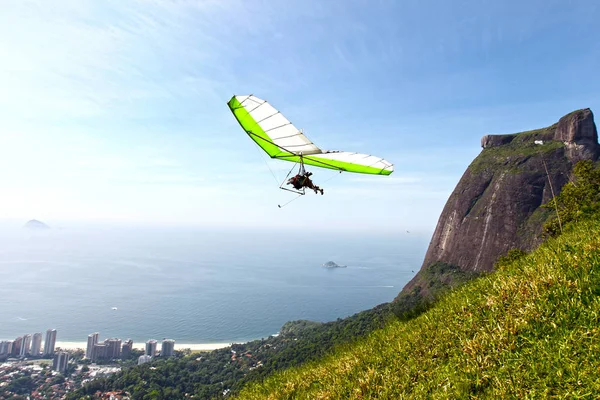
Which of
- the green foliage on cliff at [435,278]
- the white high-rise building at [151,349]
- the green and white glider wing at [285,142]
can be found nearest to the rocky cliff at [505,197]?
the green foliage on cliff at [435,278]

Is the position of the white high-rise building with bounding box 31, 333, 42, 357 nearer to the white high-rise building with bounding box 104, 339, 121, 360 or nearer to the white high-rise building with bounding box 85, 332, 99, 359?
the white high-rise building with bounding box 85, 332, 99, 359

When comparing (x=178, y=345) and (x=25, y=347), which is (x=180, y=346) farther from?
(x=25, y=347)

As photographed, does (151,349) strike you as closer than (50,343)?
Yes

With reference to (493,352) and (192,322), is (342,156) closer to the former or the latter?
(493,352)

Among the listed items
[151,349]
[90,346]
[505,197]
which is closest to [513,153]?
[505,197]

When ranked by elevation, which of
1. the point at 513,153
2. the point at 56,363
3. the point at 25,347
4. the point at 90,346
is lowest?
the point at 25,347

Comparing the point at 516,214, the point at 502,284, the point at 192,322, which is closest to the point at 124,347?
the point at 192,322

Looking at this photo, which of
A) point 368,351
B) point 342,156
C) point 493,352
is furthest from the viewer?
point 342,156

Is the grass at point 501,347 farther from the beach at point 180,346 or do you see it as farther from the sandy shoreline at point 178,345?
the sandy shoreline at point 178,345
